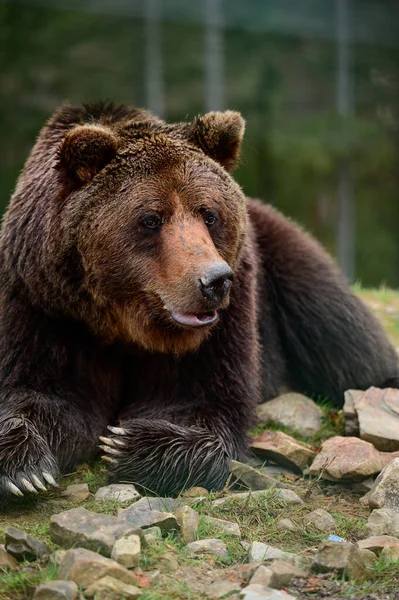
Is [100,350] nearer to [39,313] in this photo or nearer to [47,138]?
[39,313]

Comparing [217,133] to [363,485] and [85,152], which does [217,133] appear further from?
[363,485]

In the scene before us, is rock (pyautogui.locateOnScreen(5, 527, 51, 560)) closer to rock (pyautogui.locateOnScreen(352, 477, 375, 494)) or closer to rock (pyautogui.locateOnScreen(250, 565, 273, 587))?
rock (pyautogui.locateOnScreen(250, 565, 273, 587))

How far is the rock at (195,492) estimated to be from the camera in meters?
4.26

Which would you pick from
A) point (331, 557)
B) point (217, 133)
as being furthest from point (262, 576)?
point (217, 133)

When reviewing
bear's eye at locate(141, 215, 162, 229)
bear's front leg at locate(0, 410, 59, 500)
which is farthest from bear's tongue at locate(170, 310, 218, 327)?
bear's front leg at locate(0, 410, 59, 500)

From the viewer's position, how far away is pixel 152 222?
430 centimetres

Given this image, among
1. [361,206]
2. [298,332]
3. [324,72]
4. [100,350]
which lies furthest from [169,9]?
[100,350]

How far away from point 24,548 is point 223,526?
859 millimetres

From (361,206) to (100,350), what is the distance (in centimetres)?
973

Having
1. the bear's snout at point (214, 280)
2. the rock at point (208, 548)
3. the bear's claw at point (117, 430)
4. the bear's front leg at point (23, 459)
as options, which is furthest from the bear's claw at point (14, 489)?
the bear's snout at point (214, 280)

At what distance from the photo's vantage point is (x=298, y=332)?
19.6 feet

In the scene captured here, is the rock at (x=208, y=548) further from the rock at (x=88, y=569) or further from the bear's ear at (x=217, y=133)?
the bear's ear at (x=217, y=133)

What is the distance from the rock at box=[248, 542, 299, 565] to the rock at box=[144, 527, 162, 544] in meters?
0.34

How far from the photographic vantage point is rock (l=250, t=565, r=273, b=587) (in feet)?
10.1
